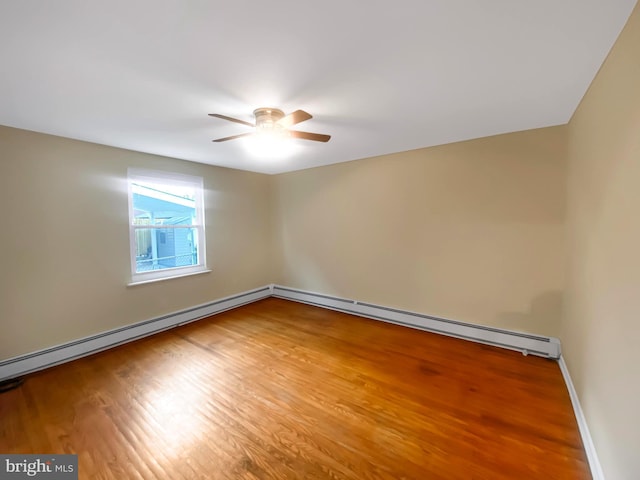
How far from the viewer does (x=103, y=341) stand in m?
2.89

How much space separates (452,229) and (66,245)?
4.25 metres

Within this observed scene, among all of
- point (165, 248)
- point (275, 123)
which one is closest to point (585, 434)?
point (275, 123)

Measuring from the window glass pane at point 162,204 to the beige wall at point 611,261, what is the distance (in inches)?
166

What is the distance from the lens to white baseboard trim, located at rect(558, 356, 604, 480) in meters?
1.36

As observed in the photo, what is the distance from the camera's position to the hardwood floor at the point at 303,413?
1.49 m

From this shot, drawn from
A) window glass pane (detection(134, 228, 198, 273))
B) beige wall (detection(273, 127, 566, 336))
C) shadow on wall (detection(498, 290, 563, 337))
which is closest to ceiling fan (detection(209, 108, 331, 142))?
beige wall (detection(273, 127, 566, 336))

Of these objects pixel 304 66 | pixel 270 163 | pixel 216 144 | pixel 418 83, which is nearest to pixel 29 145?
pixel 216 144

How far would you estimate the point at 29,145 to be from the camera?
96.0 inches

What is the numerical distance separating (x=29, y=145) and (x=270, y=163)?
2.48 m

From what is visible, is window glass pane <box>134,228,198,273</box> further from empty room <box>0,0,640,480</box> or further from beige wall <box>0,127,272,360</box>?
beige wall <box>0,127,272,360</box>

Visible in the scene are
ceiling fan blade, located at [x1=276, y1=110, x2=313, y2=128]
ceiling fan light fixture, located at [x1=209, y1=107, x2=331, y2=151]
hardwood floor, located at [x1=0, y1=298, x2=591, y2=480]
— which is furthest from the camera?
ceiling fan light fixture, located at [x1=209, y1=107, x2=331, y2=151]

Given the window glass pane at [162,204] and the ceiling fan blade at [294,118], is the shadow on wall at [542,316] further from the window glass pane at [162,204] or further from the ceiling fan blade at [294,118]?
the window glass pane at [162,204]

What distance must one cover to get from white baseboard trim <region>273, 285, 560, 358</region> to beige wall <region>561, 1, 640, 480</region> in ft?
2.19

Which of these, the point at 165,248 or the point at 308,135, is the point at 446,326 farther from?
the point at 165,248
